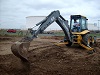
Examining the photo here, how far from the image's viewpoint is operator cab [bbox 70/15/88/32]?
570 inches

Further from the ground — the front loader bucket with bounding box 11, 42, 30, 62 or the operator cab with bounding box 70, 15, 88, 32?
the operator cab with bounding box 70, 15, 88, 32

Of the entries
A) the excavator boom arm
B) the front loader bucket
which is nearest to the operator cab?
the excavator boom arm

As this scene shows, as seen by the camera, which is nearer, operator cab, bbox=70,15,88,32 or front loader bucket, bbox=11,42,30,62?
front loader bucket, bbox=11,42,30,62

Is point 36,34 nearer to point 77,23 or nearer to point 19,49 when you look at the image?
point 19,49

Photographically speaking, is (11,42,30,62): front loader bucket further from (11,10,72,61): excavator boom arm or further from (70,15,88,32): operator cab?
(70,15,88,32): operator cab

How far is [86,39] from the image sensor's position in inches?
559

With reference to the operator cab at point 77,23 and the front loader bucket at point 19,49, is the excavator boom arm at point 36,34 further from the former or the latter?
the operator cab at point 77,23

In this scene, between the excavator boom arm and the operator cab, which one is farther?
the operator cab

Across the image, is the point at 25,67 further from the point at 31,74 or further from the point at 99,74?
the point at 99,74

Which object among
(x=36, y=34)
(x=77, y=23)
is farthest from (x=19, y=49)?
(x=77, y=23)

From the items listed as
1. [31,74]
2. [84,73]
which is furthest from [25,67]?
[84,73]

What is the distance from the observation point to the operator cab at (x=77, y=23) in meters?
14.5

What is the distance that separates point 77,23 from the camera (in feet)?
48.1

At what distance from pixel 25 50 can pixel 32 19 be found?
58.6 meters
